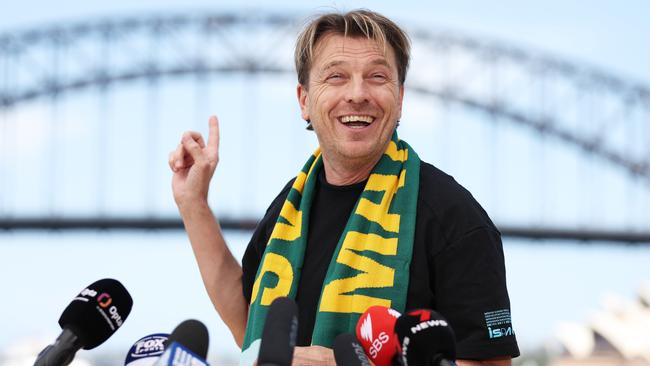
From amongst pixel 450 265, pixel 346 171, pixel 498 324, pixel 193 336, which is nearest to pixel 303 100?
pixel 346 171

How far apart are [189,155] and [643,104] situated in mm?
47454

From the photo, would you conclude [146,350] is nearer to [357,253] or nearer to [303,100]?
[357,253]

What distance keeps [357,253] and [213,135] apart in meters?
0.51

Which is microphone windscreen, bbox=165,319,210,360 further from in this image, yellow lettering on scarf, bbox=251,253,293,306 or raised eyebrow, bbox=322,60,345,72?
raised eyebrow, bbox=322,60,345,72

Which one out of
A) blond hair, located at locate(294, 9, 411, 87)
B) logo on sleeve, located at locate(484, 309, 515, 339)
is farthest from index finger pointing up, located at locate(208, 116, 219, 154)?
logo on sleeve, located at locate(484, 309, 515, 339)

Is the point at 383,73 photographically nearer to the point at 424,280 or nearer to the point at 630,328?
the point at 424,280

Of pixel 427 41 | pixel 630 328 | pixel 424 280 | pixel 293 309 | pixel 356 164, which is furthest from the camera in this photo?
pixel 427 41

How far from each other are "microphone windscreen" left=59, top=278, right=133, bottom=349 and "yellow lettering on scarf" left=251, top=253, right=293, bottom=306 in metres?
0.43

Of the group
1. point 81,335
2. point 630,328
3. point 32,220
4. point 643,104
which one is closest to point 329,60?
point 81,335

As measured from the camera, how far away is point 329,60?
2.67m

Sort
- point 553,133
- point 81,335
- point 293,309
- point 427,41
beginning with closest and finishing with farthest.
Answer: point 293,309, point 81,335, point 553,133, point 427,41

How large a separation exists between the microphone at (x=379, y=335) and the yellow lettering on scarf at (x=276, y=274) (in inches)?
21.4

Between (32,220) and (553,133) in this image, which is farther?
(553,133)

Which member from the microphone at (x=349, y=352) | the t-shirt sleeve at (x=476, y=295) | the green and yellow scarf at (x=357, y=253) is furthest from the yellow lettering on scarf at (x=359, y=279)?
the microphone at (x=349, y=352)
